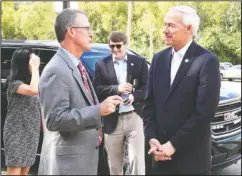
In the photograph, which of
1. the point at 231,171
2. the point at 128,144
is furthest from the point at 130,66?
the point at 231,171

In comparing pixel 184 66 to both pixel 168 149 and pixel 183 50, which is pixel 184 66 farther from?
pixel 168 149

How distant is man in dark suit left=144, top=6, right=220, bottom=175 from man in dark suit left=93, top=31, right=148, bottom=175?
1.96 feet

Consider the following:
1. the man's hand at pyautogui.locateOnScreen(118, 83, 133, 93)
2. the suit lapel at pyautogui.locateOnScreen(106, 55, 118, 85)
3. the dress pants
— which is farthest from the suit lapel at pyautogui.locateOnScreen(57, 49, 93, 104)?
the dress pants

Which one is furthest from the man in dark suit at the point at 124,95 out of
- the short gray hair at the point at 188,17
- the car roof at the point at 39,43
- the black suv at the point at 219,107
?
the short gray hair at the point at 188,17

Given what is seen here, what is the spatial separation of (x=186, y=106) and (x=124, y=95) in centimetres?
70

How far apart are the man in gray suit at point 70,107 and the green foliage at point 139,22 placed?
0.86m

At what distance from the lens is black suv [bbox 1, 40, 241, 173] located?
246 centimetres

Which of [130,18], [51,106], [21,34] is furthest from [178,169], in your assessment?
[21,34]

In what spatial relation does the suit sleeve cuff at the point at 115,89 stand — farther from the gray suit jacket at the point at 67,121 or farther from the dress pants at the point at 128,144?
the gray suit jacket at the point at 67,121

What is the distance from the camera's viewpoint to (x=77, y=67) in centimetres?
128

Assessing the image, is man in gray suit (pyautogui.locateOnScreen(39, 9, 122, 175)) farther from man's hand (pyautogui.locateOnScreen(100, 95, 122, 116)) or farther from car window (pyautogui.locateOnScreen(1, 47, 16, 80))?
car window (pyautogui.locateOnScreen(1, 47, 16, 80))

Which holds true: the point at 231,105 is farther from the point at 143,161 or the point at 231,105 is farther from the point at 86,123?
the point at 86,123

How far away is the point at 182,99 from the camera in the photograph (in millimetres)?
1434

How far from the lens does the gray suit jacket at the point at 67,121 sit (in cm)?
116
